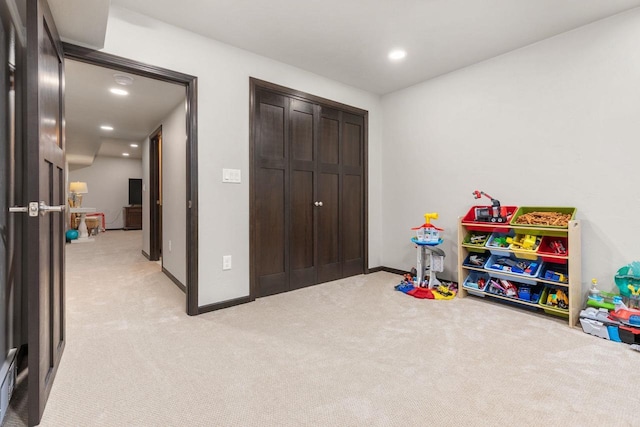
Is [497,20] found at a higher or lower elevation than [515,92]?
higher

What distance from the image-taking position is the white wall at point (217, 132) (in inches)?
96.5

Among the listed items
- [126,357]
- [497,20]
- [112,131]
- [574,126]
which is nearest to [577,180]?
[574,126]

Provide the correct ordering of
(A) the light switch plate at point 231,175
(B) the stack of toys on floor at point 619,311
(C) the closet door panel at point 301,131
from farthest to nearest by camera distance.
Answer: (C) the closet door panel at point 301,131
(A) the light switch plate at point 231,175
(B) the stack of toys on floor at point 619,311

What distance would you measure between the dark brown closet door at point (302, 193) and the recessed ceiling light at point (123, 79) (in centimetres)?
156

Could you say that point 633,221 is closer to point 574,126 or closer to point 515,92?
point 574,126

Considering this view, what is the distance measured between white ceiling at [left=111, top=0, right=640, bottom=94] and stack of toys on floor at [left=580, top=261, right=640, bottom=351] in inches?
75.9

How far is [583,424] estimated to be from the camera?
4.20ft

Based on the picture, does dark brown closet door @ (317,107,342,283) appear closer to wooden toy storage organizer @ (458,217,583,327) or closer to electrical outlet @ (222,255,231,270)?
electrical outlet @ (222,255,231,270)

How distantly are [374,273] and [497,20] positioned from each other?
2.82 metres

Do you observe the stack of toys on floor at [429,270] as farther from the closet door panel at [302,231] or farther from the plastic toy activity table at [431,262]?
the closet door panel at [302,231]

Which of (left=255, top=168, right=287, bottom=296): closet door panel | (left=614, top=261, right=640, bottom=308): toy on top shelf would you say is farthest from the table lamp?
(left=614, top=261, right=640, bottom=308): toy on top shelf

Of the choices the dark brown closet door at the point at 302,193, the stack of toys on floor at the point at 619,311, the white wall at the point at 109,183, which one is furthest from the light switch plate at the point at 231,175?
the white wall at the point at 109,183

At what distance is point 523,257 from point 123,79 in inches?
157

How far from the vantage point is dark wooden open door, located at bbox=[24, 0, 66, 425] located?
1.24m
